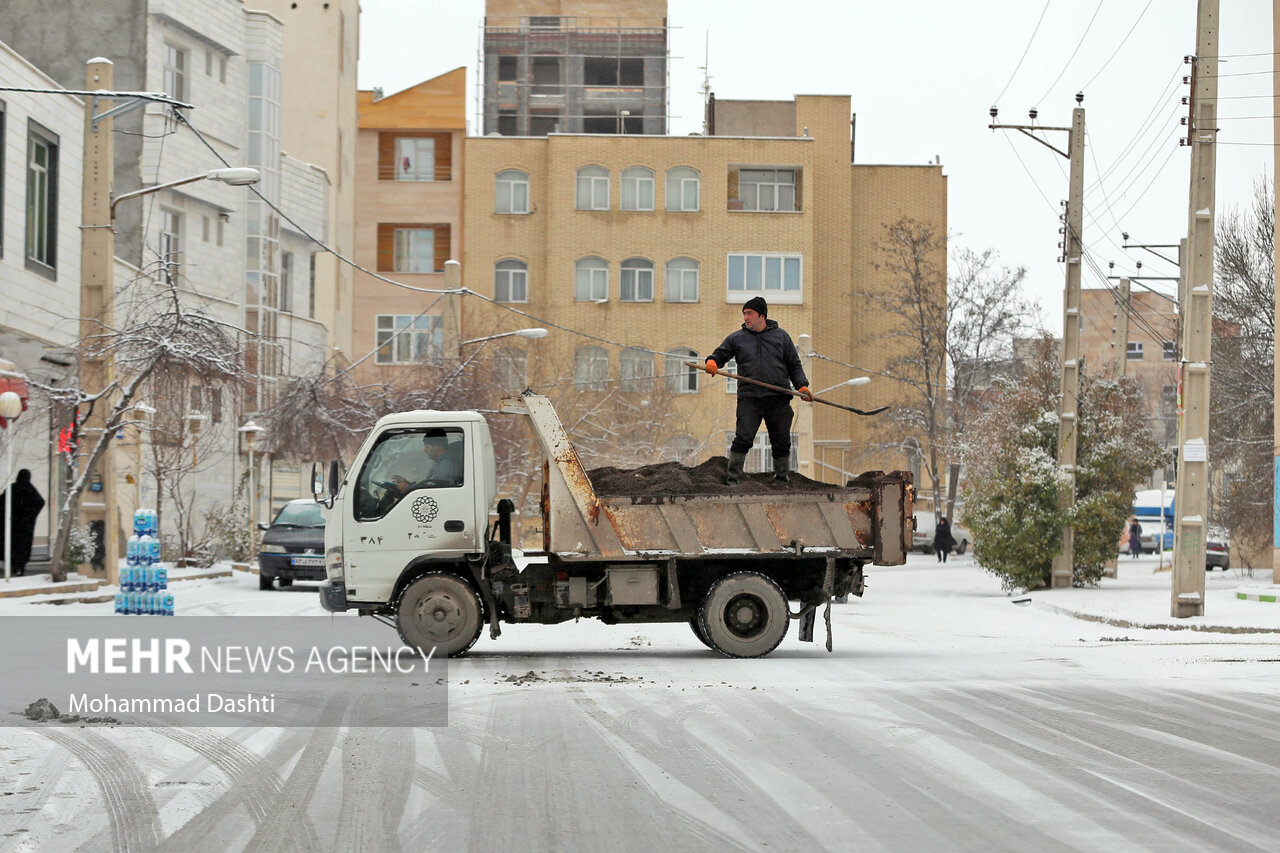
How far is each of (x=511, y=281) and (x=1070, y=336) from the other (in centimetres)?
4245

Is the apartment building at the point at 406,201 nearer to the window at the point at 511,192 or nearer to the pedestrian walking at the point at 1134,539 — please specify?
the window at the point at 511,192

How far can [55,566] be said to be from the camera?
25875mm

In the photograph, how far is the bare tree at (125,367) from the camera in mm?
25984

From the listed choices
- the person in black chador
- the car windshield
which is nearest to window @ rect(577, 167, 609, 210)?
the car windshield

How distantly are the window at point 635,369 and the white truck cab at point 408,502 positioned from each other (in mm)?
49557

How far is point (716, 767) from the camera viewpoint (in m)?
9.09

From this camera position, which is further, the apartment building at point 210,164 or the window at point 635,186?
the window at point 635,186

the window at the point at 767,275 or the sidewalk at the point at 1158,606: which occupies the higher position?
the window at the point at 767,275

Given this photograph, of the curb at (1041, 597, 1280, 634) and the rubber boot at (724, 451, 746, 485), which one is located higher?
the rubber boot at (724, 451, 746, 485)

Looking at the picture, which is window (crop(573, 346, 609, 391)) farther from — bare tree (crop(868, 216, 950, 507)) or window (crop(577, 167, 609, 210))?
bare tree (crop(868, 216, 950, 507))

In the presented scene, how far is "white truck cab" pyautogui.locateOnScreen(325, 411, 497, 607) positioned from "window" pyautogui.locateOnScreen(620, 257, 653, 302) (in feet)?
182

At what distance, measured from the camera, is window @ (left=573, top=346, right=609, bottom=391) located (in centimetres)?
6378

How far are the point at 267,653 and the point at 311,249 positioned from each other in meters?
41.2

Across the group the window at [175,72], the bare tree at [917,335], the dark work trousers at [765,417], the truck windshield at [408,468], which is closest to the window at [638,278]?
the bare tree at [917,335]
